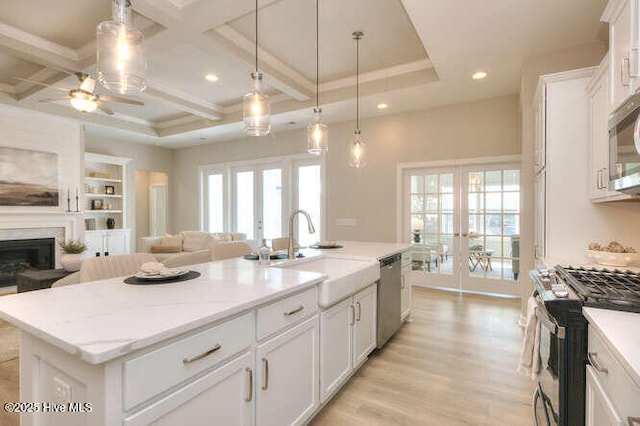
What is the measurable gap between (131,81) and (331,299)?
1677mm

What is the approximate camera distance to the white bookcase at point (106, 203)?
6336mm

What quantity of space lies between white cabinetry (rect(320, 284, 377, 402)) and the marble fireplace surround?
5.60m

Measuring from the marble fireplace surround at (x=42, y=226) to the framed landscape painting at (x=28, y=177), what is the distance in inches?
8.2

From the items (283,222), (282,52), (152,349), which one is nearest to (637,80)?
(152,349)

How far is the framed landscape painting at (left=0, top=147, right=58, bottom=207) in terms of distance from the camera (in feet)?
15.6

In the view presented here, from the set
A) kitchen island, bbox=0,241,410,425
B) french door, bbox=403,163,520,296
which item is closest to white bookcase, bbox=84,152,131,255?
kitchen island, bbox=0,241,410,425

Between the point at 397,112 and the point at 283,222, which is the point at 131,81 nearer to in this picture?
the point at 397,112

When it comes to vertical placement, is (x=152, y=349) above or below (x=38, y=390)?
above

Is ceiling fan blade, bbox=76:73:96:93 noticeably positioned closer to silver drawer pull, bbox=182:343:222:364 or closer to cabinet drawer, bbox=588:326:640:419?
silver drawer pull, bbox=182:343:222:364

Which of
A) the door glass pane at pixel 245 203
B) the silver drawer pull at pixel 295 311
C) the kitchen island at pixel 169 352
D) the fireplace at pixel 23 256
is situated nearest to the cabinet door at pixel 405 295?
the kitchen island at pixel 169 352

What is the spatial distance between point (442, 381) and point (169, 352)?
207cm

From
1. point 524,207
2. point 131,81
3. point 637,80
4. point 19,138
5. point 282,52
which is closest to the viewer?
point 637,80

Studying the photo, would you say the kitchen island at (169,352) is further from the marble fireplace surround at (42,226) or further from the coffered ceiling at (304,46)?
the marble fireplace surround at (42,226)

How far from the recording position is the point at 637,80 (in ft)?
4.75
